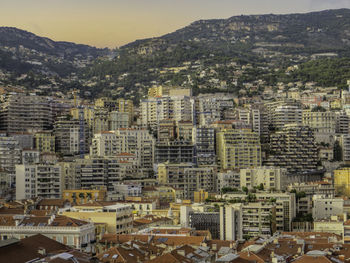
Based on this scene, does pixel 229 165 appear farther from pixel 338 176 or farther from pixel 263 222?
pixel 263 222

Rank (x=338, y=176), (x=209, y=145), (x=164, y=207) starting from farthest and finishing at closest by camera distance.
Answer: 1. (x=209, y=145)
2. (x=338, y=176)
3. (x=164, y=207)

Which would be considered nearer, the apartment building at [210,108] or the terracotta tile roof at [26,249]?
the terracotta tile roof at [26,249]

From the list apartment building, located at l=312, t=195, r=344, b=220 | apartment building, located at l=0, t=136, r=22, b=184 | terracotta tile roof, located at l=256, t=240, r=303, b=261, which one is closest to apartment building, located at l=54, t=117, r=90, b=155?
apartment building, located at l=0, t=136, r=22, b=184

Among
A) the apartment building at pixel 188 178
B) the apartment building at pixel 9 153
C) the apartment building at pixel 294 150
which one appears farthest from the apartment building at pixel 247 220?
the apartment building at pixel 9 153

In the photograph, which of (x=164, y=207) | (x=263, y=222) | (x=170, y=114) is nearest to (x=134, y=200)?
(x=164, y=207)

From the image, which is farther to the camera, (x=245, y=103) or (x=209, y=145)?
(x=245, y=103)

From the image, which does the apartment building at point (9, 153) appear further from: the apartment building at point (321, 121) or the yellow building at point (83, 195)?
the apartment building at point (321, 121)

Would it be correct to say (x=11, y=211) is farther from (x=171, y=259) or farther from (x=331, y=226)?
(x=331, y=226)
